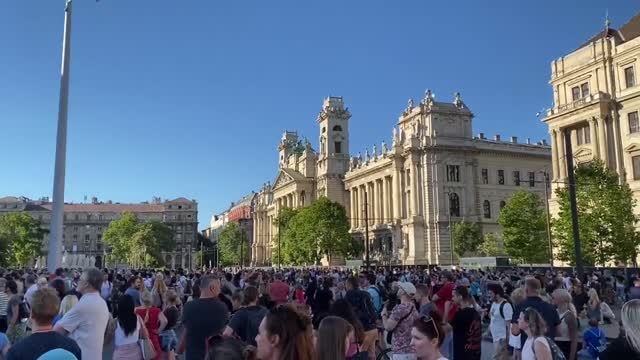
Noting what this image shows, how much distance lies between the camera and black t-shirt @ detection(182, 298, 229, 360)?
285 inches

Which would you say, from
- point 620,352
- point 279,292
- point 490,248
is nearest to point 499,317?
point 279,292

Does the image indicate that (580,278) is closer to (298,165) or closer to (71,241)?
(298,165)

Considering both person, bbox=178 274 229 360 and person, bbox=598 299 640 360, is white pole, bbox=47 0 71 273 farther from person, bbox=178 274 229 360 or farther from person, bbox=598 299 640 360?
person, bbox=598 299 640 360

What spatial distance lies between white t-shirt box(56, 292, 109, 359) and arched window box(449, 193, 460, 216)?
67245mm

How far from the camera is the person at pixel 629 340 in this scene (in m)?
4.11

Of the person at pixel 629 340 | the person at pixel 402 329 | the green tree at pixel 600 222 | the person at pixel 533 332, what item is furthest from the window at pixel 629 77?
the person at pixel 629 340

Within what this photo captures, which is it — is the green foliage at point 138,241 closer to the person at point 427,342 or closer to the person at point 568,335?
the person at point 568,335

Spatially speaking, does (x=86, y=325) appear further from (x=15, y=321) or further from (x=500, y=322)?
(x=500, y=322)

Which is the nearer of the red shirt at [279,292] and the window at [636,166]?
the red shirt at [279,292]

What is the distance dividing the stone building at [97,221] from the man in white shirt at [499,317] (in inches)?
5677

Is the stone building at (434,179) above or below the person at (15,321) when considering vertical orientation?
above

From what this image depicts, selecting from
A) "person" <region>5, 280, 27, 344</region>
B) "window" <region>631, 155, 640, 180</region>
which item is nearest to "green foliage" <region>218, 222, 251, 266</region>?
"window" <region>631, 155, 640, 180</region>

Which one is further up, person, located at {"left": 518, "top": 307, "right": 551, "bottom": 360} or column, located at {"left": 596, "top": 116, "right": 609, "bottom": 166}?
column, located at {"left": 596, "top": 116, "right": 609, "bottom": 166}

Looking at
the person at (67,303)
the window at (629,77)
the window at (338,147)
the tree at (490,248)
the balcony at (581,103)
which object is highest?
the window at (338,147)
